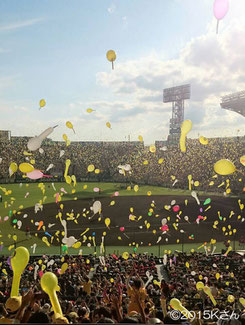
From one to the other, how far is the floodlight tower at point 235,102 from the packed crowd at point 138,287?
173ft

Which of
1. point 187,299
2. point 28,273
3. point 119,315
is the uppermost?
point 119,315

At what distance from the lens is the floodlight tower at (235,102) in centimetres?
6139

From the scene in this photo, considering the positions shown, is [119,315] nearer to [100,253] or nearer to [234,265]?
[234,265]

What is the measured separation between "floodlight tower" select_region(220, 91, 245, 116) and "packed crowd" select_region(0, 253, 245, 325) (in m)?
52.6

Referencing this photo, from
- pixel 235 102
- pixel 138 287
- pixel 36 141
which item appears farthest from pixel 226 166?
pixel 235 102

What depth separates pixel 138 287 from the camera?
446 centimetres

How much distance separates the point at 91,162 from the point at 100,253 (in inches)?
2020

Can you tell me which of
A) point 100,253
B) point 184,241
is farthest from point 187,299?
point 184,241

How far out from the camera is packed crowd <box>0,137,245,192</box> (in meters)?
53.1

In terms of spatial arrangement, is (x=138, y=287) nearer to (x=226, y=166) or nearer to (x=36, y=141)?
(x=226, y=166)

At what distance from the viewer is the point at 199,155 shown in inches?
2233

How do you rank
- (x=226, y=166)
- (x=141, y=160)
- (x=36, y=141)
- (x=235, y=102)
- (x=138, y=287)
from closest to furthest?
(x=138, y=287)
(x=226, y=166)
(x=36, y=141)
(x=235, y=102)
(x=141, y=160)

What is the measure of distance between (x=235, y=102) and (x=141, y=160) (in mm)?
22811

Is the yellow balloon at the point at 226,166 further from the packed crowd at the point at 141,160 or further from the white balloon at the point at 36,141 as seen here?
the packed crowd at the point at 141,160
